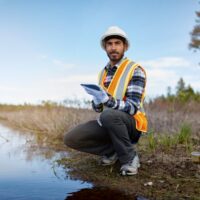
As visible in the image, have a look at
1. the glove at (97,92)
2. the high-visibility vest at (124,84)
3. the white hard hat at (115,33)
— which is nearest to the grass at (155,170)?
the high-visibility vest at (124,84)

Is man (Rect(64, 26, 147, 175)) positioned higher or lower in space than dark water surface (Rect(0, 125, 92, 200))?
higher

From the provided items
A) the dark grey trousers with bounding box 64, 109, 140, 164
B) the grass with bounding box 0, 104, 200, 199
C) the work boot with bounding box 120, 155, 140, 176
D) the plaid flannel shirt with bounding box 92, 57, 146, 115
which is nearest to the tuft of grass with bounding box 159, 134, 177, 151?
the grass with bounding box 0, 104, 200, 199

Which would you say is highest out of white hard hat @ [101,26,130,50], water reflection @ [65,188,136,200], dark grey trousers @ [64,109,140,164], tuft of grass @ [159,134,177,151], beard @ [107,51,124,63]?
white hard hat @ [101,26,130,50]

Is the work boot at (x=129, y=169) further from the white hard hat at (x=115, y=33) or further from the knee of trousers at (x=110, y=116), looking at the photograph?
the white hard hat at (x=115, y=33)

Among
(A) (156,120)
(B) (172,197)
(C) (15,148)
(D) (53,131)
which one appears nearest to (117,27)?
(B) (172,197)

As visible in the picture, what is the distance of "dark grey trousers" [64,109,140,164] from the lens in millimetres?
3922

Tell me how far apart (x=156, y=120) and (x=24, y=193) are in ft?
21.7

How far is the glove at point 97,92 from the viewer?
12.4ft

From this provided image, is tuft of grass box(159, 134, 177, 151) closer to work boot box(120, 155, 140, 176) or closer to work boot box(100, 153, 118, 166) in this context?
work boot box(100, 153, 118, 166)

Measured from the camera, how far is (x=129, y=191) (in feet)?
11.4

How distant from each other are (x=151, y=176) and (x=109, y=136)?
0.73 m

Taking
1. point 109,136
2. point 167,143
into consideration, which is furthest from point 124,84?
point 167,143

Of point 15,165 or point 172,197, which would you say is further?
point 15,165

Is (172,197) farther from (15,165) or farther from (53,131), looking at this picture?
(53,131)
